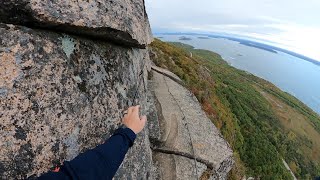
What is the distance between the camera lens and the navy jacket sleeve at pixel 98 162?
360 cm

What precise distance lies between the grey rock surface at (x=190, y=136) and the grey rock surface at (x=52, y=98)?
20.4ft

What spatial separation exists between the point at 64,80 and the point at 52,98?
0.51 m

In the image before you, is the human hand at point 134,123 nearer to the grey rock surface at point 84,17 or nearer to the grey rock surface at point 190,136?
the grey rock surface at point 84,17

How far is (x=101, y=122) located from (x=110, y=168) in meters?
3.33

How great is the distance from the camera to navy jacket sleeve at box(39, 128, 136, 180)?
3.60 meters

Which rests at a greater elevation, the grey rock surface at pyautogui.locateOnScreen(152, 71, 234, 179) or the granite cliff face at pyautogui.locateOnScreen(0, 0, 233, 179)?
the granite cliff face at pyautogui.locateOnScreen(0, 0, 233, 179)

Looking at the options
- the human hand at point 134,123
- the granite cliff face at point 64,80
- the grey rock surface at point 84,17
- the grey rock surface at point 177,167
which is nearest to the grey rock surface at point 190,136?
the grey rock surface at point 177,167

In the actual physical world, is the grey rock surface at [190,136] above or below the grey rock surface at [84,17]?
below

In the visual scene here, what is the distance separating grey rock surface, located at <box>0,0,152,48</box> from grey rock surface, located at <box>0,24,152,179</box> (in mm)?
233

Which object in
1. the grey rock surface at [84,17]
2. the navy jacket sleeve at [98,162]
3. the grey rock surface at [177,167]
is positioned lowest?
the grey rock surface at [177,167]

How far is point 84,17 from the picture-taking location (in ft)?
22.1

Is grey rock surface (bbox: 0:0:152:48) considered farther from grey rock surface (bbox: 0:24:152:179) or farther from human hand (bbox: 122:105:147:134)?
human hand (bbox: 122:105:147:134)

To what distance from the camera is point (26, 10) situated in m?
5.83

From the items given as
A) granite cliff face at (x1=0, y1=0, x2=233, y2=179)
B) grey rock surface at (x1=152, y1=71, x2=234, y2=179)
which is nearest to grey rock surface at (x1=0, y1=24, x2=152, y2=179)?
granite cliff face at (x1=0, y1=0, x2=233, y2=179)
